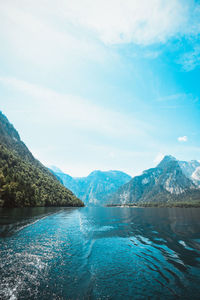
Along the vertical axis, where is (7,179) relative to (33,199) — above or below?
above

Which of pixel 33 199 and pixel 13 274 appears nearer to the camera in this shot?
pixel 13 274

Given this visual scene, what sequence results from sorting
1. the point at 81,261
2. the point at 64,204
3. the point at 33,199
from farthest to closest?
the point at 64,204
the point at 33,199
the point at 81,261

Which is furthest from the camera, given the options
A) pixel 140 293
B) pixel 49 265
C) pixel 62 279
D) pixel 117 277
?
pixel 49 265

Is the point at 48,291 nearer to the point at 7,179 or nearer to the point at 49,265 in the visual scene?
the point at 49,265

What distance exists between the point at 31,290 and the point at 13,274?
4029 mm

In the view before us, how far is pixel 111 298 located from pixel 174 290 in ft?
20.3

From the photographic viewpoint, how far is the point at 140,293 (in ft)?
44.4

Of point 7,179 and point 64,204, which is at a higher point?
point 7,179

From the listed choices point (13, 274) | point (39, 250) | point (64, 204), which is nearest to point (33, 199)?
point (64, 204)

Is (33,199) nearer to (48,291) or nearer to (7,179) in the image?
(7,179)

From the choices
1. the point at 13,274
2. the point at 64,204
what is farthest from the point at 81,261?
the point at 64,204

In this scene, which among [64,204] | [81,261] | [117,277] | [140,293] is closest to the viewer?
[140,293]

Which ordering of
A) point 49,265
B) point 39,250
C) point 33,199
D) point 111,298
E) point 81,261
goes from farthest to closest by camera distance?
point 33,199 < point 39,250 < point 81,261 < point 49,265 < point 111,298

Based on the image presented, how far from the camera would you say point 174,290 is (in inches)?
553
